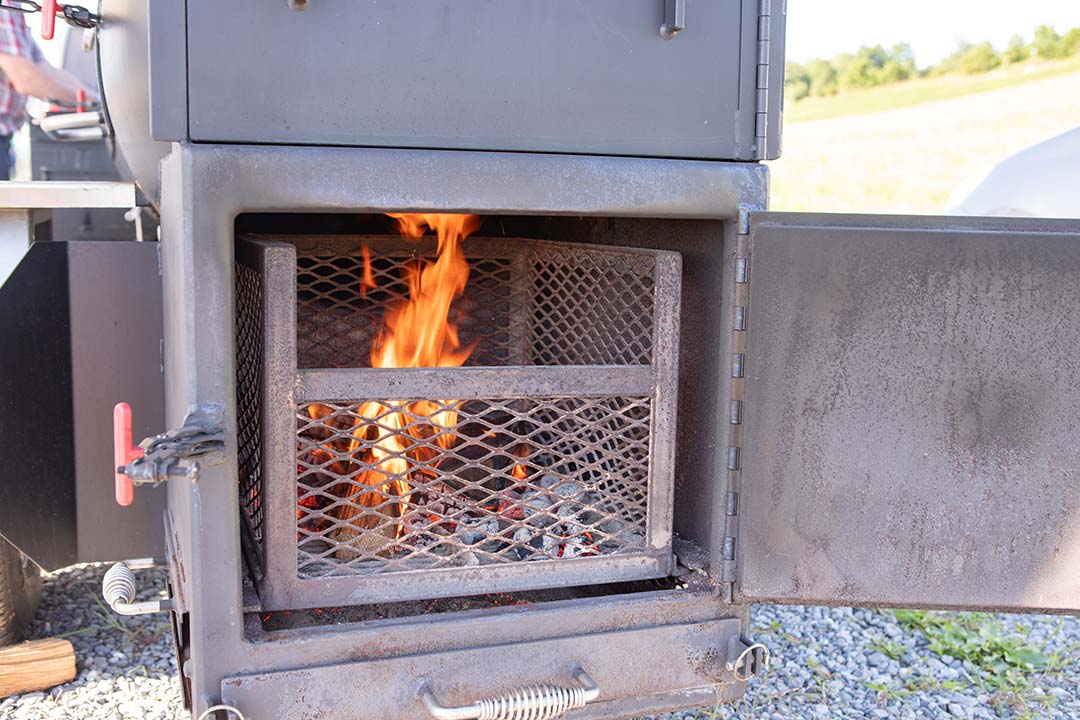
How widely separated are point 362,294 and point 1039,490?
1.29 meters

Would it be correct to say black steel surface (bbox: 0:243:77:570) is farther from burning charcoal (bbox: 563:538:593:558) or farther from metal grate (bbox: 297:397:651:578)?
burning charcoal (bbox: 563:538:593:558)

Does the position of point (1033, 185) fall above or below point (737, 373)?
above

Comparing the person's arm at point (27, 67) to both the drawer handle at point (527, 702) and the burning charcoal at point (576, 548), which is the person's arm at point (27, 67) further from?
the drawer handle at point (527, 702)

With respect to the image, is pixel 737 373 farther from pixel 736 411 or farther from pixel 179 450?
pixel 179 450

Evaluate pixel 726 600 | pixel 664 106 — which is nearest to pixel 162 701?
pixel 726 600

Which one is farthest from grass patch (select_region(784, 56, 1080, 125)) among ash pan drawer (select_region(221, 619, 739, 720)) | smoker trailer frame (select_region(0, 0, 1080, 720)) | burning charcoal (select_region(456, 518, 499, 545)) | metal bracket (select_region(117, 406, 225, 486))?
metal bracket (select_region(117, 406, 225, 486))

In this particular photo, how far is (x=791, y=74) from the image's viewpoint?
21.0m

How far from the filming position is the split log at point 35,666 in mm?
1962

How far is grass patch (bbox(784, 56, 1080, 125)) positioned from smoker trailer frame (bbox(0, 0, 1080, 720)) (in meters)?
15.4

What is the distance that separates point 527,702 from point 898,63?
21315mm

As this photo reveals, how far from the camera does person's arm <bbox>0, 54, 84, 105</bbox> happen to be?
2.83 m

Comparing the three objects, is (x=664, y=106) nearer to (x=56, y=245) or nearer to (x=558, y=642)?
(x=558, y=642)

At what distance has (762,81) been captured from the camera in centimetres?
141

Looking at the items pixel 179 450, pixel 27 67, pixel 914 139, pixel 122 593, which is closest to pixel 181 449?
pixel 179 450
